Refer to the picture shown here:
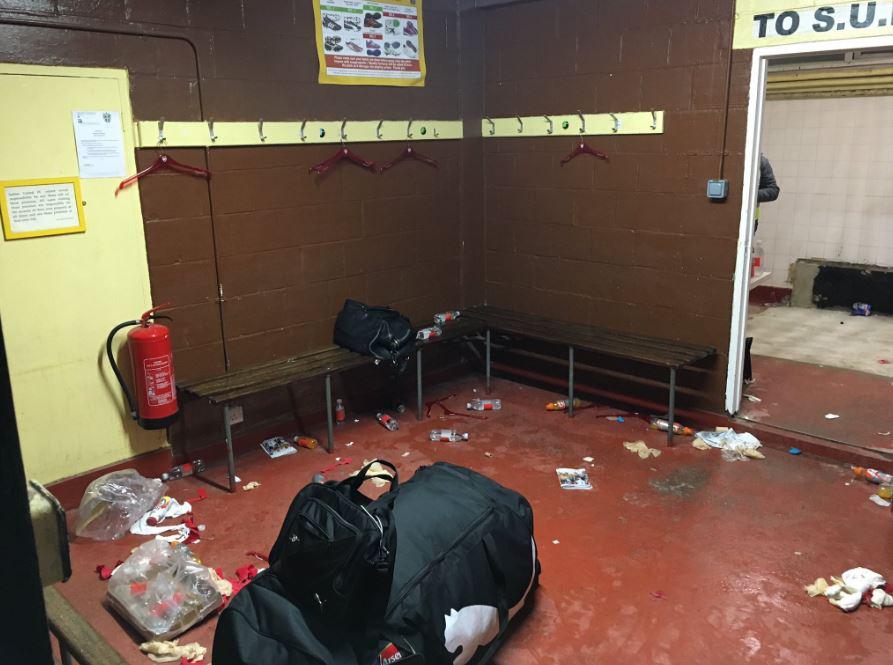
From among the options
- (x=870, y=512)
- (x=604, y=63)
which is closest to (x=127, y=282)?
(x=604, y=63)

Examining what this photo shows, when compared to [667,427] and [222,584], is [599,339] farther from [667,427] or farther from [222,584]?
[222,584]

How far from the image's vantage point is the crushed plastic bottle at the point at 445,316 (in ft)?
→ 16.5

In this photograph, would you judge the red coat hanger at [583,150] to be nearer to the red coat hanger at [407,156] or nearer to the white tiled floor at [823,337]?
the red coat hanger at [407,156]

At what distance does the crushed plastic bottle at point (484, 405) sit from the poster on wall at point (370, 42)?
→ 2075 millimetres

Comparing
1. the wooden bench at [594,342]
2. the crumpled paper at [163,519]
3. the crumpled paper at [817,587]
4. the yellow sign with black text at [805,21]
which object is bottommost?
the crumpled paper at [817,587]

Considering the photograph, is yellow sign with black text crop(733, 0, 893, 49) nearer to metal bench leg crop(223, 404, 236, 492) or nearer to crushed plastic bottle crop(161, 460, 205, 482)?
metal bench leg crop(223, 404, 236, 492)

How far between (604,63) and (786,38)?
3.45 ft

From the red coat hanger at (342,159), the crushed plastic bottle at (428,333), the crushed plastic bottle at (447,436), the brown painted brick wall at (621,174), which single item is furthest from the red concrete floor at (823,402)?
the red coat hanger at (342,159)

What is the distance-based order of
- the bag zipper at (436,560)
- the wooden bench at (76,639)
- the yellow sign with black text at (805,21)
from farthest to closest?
the yellow sign with black text at (805,21), the bag zipper at (436,560), the wooden bench at (76,639)

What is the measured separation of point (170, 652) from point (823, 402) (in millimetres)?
3919

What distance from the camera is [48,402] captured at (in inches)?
136

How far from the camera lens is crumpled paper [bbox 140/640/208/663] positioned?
2563mm

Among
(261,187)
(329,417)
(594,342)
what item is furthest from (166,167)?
(594,342)

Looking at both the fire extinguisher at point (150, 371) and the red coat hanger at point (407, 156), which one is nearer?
the fire extinguisher at point (150, 371)
